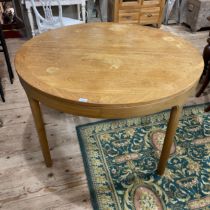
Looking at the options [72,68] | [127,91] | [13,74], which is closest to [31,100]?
[72,68]

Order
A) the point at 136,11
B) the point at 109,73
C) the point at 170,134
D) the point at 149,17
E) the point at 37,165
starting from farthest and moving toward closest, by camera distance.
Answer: the point at 149,17
the point at 136,11
the point at 37,165
the point at 170,134
the point at 109,73

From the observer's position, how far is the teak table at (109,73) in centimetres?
85

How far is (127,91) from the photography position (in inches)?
34.2

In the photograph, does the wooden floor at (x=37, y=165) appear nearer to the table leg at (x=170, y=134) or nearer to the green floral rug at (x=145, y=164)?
the green floral rug at (x=145, y=164)

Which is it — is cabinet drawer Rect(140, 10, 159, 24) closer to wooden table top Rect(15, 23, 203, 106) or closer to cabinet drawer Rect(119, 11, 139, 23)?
cabinet drawer Rect(119, 11, 139, 23)

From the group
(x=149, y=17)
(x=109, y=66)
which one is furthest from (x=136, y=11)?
(x=109, y=66)

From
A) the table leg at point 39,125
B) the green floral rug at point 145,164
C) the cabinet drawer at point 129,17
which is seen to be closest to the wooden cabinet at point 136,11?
the cabinet drawer at point 129,17

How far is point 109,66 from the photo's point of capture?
1.02m

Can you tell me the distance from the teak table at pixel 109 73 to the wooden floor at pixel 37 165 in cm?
14

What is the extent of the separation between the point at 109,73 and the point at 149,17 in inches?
107

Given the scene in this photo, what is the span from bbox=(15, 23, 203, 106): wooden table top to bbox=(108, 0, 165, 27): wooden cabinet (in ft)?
6.48

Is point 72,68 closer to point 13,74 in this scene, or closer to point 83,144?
point 83,144

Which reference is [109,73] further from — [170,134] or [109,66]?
[170,134]

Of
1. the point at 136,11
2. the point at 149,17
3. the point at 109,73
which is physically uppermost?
the point at 109,73
